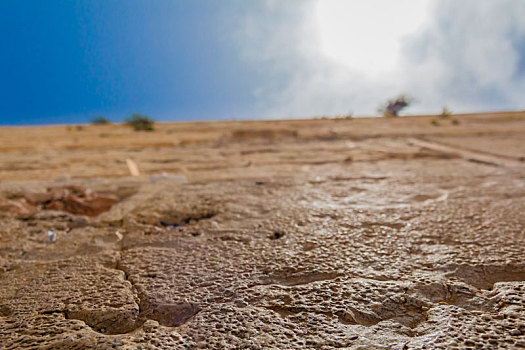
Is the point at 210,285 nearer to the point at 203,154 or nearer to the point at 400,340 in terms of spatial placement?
the point at 400,340

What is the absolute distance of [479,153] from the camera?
3180 mm

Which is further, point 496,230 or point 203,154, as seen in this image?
point 203,154

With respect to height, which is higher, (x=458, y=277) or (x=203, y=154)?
(x=203, y=154)

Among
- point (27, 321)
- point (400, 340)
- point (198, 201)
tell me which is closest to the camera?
point (400, 340)

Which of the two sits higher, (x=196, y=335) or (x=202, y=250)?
(x=202, y=250)

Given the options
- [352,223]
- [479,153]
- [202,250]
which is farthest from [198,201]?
[479,153]

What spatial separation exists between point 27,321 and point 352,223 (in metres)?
1.11

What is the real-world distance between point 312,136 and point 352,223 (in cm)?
396

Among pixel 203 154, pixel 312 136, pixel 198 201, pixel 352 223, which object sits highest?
pixel 312 136

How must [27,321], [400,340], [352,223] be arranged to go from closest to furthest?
[400,340] → [27,321] → [352,223]

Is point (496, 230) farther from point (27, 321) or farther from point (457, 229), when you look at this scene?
point (27, 321)

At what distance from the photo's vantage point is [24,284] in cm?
94

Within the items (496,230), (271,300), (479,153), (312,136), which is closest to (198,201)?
(271,300)

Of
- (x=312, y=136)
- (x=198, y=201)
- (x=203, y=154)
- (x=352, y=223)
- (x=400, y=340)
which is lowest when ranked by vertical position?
(x=400, y=340)
